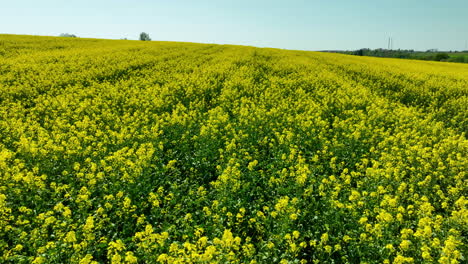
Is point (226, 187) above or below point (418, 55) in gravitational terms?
below

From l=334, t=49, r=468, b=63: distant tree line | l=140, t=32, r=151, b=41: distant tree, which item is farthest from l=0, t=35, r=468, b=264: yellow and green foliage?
l=140, t=32, r=151, b=41: distant tree

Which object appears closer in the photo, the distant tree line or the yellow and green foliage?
the yellow and green foliage

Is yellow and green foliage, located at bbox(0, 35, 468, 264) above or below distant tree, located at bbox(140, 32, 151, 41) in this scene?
below

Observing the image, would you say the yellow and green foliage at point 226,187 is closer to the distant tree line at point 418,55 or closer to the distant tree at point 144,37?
the distant tree line at point 418,55

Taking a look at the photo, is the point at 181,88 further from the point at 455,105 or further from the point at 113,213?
the point at 455,105

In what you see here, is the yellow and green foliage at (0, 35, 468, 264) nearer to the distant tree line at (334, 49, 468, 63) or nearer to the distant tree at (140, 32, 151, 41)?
the distant tree line at (334, 49, 468, 63)

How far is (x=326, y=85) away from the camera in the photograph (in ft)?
57.6

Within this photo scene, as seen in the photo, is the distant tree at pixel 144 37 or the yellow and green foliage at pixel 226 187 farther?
the distant tree at pixel 144 37

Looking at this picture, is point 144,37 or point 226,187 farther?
point 144,37

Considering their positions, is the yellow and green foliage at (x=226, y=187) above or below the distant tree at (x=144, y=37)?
below

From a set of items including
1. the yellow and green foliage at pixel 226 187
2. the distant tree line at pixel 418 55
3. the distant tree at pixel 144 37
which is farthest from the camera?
the distant tree at pixel 144 37

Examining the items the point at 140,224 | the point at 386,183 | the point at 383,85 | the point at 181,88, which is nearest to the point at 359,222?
the point at 386,183

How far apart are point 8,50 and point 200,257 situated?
32.1 meters

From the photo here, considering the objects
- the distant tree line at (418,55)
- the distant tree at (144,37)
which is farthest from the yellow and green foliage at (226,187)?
the distant tree at (144,37)
